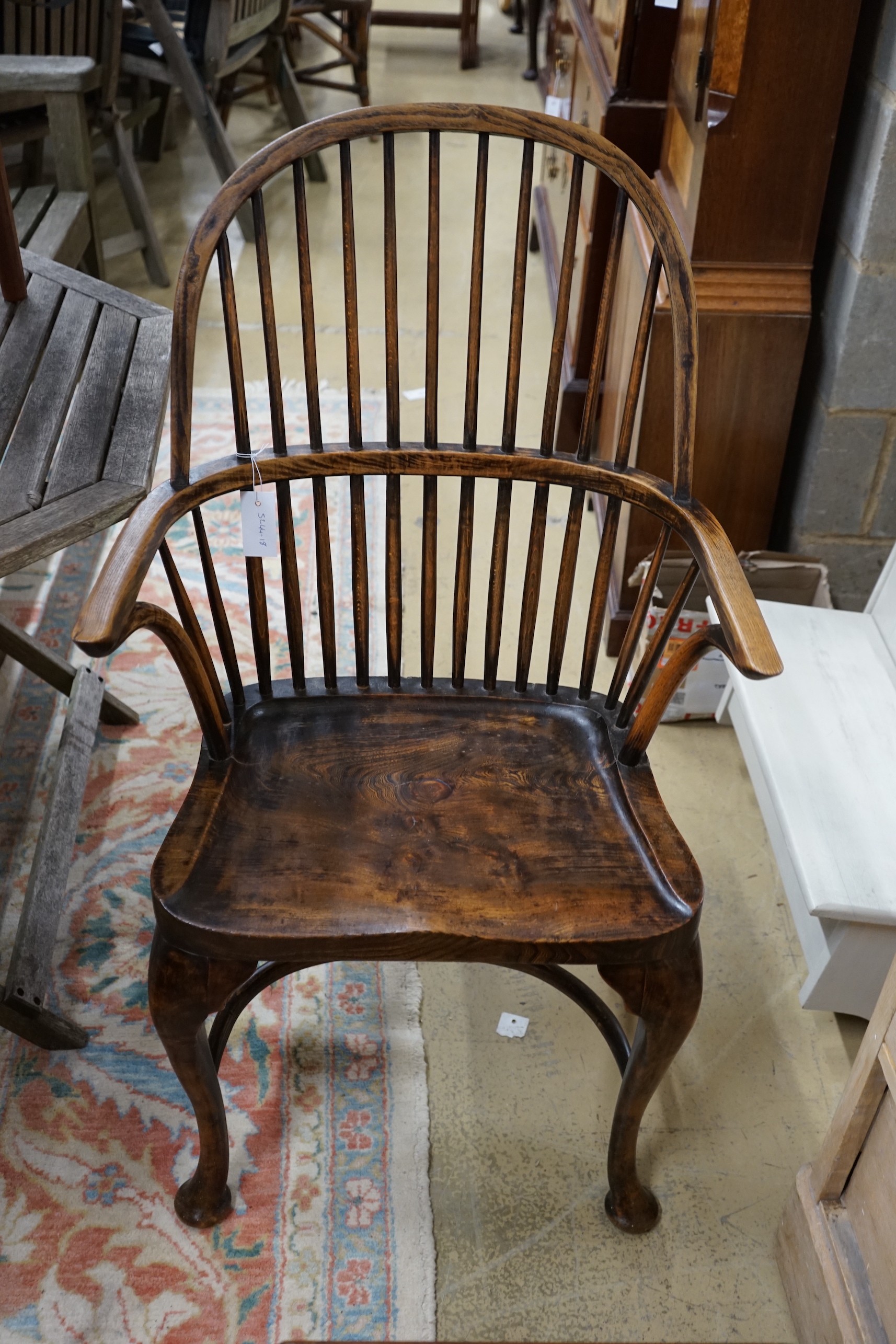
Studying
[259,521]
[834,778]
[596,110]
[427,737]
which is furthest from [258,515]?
[596,110]

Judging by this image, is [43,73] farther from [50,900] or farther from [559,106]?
[50,900]

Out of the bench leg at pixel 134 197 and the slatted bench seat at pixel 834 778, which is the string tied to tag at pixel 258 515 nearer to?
the slatted bench seat at pixel 834 778

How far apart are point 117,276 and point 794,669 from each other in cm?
271

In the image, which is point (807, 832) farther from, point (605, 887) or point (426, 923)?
point (426, 923)

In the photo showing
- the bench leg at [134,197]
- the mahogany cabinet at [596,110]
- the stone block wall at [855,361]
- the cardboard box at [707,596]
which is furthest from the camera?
the bench leg at [134,197]

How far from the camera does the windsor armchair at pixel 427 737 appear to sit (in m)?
1.18

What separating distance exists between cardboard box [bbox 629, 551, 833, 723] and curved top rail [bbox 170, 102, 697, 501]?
815 mm

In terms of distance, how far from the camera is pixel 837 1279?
1261 mm

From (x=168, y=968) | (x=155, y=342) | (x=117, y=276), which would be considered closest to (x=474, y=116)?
(x=155, y=342)

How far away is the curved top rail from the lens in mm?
1255

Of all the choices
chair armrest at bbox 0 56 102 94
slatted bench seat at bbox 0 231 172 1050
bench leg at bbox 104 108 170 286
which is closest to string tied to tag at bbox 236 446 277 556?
slatted bench seat at bbox 0 231 172 1050

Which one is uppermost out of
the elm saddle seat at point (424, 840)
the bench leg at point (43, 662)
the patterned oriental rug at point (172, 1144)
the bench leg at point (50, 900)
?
the elm saddle seat at point (424, 840)

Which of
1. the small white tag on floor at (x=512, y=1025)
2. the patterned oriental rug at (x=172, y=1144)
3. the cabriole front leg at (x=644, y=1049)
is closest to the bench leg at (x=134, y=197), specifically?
the patterned oriental rug at (x=172, y=1144)

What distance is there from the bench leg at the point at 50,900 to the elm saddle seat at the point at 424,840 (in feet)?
1.48
